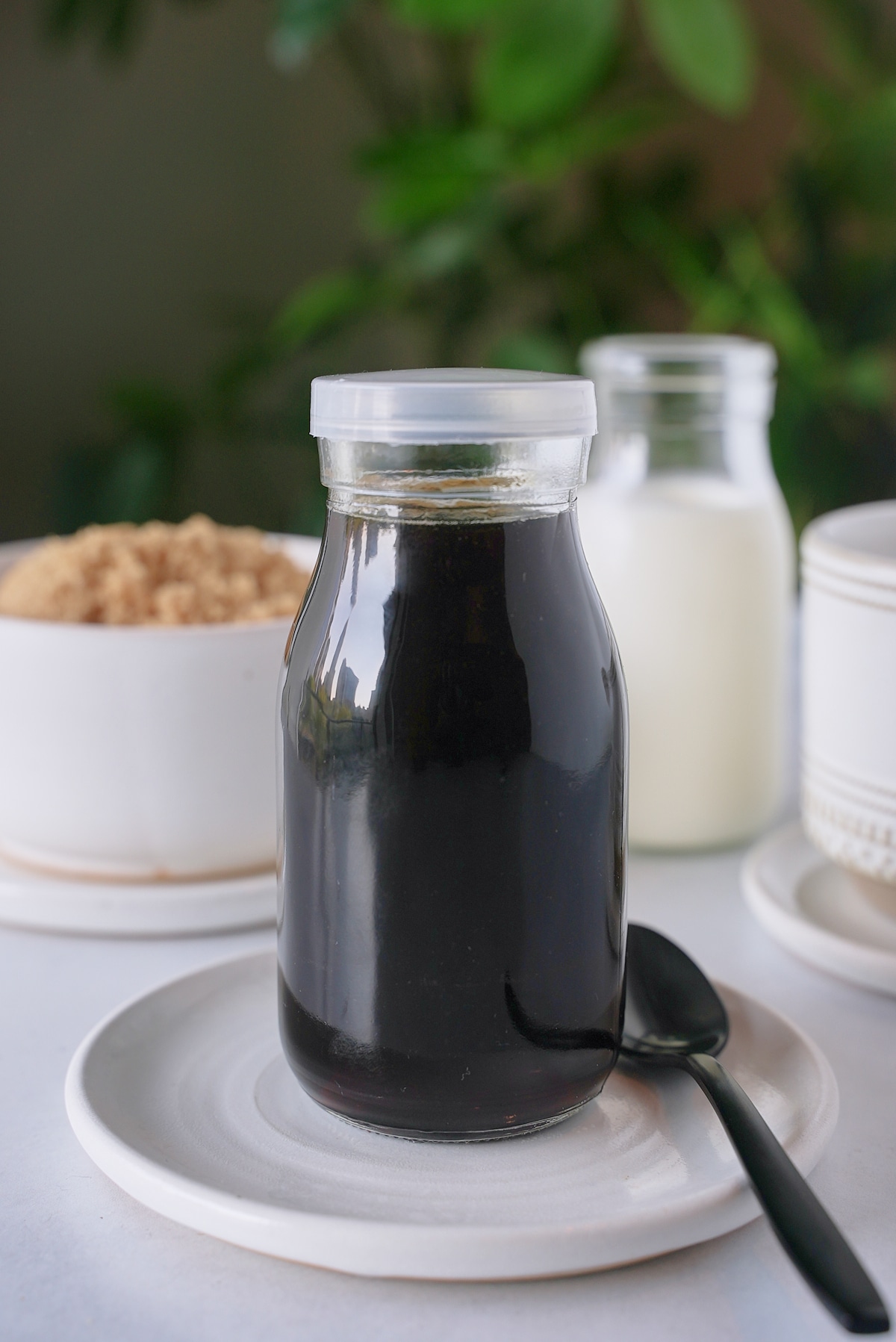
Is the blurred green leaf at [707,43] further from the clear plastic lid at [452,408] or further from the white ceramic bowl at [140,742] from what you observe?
the clear plastic lid at [452,408]

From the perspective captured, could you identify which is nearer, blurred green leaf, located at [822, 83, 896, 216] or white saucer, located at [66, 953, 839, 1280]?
white saucer, located at [66, 953, 839, 1280]

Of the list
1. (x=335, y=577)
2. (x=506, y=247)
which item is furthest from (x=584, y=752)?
(x=506, y=247)

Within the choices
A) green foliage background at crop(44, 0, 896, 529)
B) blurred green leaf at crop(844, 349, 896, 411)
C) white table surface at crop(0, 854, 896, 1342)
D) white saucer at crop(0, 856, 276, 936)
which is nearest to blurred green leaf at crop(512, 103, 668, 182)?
green foliage background at crop(44, 0, 896, 529)

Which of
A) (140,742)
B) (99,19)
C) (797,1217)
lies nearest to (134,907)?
(140,742)

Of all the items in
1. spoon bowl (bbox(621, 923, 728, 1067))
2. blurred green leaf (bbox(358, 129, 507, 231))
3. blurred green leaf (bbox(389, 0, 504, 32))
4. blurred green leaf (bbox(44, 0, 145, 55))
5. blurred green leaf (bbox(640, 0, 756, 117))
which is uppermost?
blurred green leaf (bbox(44, 0, 145, 55))

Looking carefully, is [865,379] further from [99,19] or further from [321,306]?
[99,19]

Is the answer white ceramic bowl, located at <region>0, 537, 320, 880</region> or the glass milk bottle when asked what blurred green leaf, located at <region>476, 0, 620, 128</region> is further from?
white ceramic bowl, located at <region>0, 537, 320, 880</region>

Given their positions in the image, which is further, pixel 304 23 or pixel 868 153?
pixel 868 153
